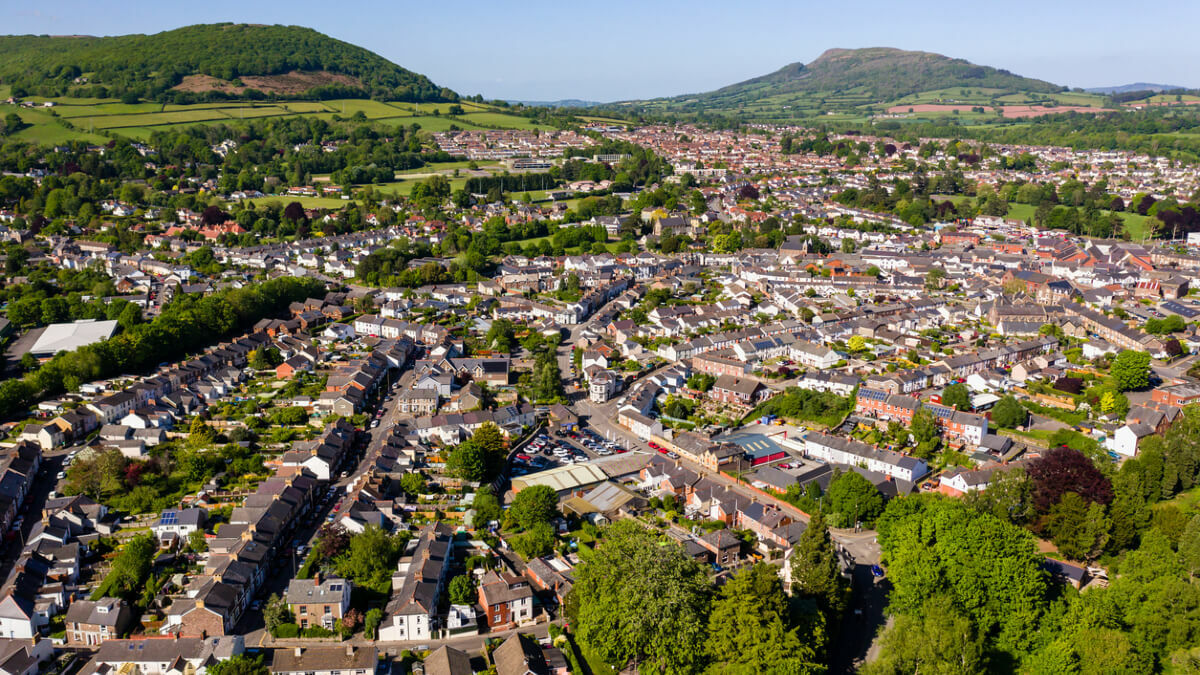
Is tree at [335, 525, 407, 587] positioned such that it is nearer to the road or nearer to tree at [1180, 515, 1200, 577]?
the road

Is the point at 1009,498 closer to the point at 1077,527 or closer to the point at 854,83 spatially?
the point at 1077,527

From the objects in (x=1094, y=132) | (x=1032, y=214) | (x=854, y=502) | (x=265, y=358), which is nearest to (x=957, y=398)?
(x=854, y=502)

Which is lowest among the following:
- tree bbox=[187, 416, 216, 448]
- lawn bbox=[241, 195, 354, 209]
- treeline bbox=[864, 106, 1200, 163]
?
tree bbox=[187, 416, 216, 448]

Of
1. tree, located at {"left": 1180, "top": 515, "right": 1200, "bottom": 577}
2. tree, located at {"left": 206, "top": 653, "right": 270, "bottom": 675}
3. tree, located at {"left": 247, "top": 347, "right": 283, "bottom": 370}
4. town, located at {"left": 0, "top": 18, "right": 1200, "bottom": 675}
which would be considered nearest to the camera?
tree, located at {"left": 206, "top": 653, "right": 270, "bottom": 675}

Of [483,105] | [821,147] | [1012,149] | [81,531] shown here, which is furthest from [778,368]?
[483,105]

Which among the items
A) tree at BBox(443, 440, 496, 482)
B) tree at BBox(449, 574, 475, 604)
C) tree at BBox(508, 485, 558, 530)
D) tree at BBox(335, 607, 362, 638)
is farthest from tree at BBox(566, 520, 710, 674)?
tree at BBox(443, 440, 496, 482)

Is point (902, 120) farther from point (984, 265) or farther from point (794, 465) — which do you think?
point (794, 465)

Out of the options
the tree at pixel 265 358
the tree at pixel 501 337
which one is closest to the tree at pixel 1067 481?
the tree at pixel 501 337
